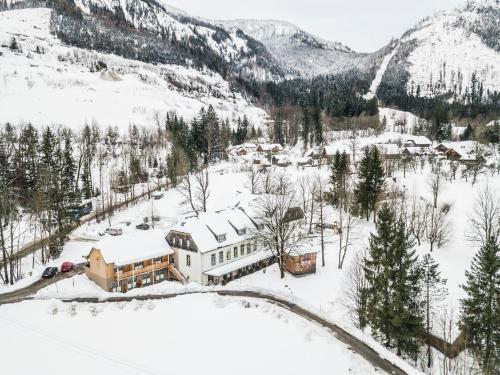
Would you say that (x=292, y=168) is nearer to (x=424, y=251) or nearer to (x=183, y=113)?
(x=424, y=251)

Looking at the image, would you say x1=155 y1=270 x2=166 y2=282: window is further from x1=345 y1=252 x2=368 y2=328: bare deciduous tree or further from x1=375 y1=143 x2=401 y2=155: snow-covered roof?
x1=375 y1=143 x2=401 y2=155: snow-covered roof

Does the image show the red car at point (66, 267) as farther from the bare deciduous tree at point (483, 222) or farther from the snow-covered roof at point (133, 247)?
the bare deciduous tree at point (483, 222)

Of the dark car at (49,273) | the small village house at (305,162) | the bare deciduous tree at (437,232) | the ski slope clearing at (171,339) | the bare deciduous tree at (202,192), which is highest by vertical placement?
the small village house at (305,162)

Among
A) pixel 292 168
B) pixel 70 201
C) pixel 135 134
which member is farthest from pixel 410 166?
pixel 135 134

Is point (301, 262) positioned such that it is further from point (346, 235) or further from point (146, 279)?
point (146, 279)

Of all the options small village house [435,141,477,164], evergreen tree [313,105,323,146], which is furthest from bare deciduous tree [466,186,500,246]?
evergreen tree [313,105,323,146]

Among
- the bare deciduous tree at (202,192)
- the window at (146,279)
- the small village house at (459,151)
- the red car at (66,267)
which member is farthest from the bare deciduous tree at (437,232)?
the small village house at (459,151)

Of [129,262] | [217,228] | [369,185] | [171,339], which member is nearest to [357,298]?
[171,339]
